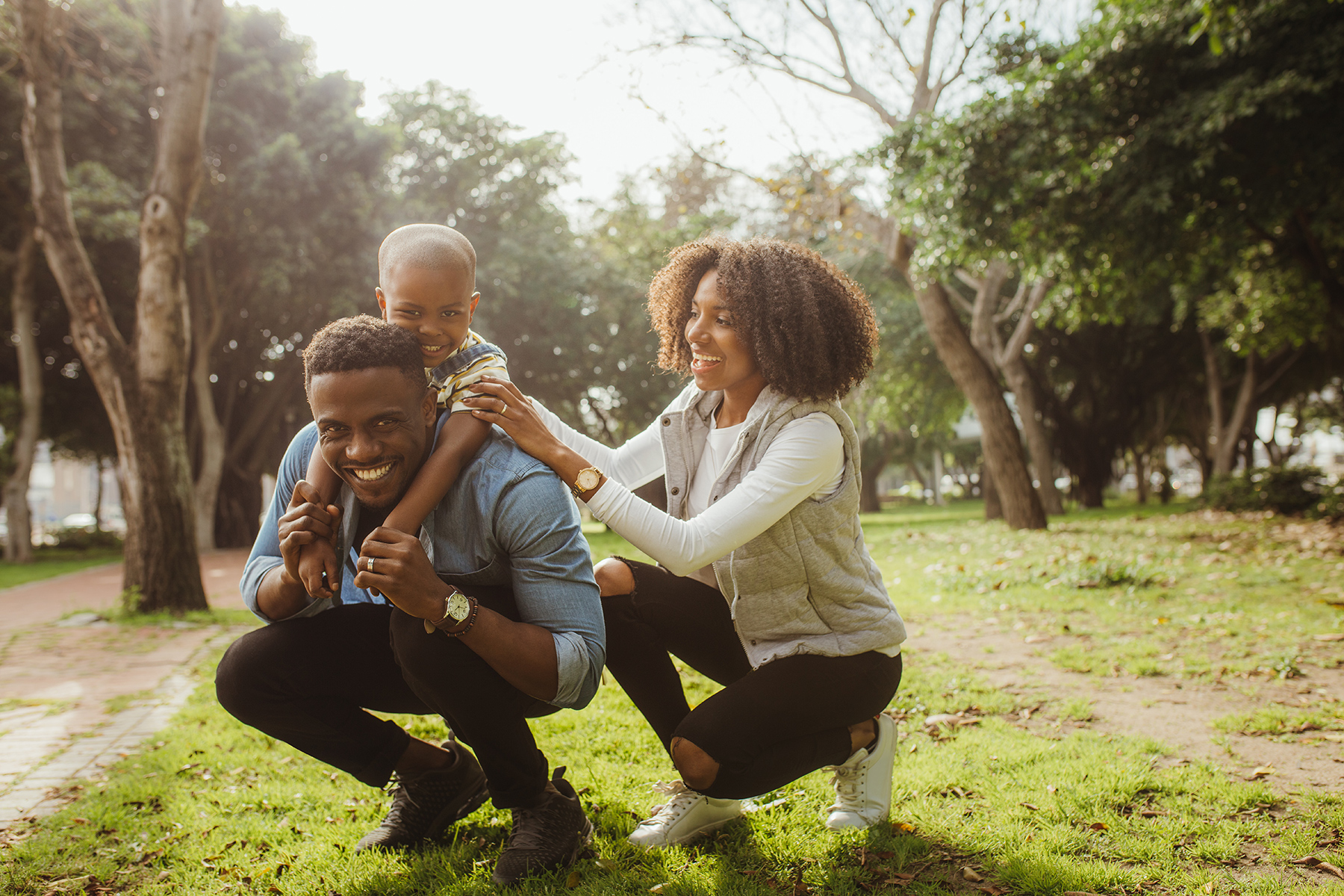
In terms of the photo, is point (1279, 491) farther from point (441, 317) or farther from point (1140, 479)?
point (441, 317)

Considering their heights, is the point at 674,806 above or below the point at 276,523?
below

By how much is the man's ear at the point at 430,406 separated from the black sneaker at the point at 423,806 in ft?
3.78

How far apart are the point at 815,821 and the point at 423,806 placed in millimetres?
1289

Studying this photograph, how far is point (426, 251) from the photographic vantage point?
2691 mm

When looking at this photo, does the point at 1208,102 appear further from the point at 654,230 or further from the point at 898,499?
the point at 898,499

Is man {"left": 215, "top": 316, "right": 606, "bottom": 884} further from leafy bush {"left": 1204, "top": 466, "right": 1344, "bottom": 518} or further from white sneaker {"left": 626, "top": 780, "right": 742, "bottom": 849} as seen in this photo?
leafy bush {"left": 1204, "top": 466, "right": 1344, "bottom": 518}

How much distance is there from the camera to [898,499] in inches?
1960

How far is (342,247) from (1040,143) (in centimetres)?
1418

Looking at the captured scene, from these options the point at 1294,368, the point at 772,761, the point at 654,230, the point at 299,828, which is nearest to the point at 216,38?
the point at 299,828

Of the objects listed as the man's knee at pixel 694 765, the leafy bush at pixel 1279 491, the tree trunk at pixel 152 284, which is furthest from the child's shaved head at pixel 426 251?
the leafy bush at pixel 1279 491

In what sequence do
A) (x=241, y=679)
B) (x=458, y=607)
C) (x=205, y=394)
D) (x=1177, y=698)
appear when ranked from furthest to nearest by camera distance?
(x=205, y=394), (x=1177, y=698), (x=241, y=679), (x=458, y=607)

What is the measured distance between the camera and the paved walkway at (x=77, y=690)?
12.6ft

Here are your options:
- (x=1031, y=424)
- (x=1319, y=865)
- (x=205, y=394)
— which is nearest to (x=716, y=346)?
(x=1319, y=865)

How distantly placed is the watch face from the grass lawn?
841mm
